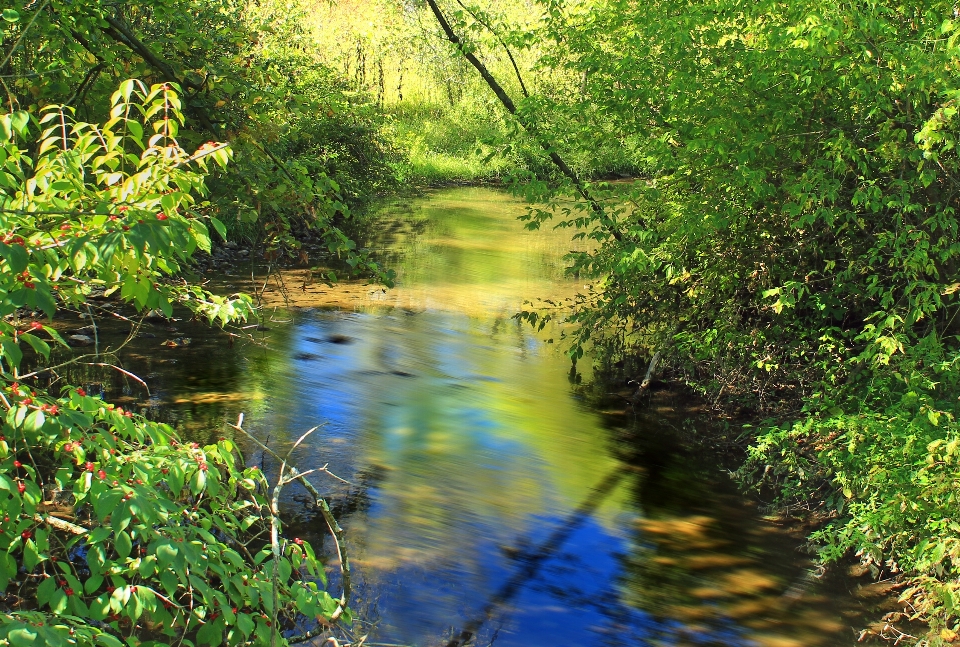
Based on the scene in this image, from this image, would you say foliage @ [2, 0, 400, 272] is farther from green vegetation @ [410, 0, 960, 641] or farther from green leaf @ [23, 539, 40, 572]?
green vegetation @ [410, 0, 960, 641]

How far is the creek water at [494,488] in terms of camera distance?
241 inches

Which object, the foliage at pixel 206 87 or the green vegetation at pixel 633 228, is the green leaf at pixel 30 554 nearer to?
the green vegetation at pixel 633 228

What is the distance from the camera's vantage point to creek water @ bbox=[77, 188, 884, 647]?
6.12m

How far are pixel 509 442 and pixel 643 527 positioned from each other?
2146mm

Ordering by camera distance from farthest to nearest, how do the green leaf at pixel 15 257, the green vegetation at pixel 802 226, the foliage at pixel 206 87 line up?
1. the green vegetation at pixel 802 226
2. the foliage at pixel 206 87
3. the green leaf at pixel 15 257

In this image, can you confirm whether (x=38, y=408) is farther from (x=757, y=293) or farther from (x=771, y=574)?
(x=757, y=293)

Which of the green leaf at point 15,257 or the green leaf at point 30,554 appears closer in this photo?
the green leaf at point 15,257

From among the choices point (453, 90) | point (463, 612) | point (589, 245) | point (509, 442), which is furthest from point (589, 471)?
point (453, 90)

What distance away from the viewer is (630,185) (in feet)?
31.8

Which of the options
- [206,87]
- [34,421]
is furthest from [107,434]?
[206,87]

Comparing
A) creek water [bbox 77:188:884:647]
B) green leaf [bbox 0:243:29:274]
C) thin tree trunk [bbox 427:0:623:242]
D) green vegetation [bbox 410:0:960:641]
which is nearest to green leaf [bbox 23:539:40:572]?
green leaf [bbox 0:243:29:274]

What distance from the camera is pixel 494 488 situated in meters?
8.22

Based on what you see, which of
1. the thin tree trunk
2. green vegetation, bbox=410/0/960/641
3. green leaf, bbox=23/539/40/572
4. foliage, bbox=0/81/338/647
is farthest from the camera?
the thin tree trunk

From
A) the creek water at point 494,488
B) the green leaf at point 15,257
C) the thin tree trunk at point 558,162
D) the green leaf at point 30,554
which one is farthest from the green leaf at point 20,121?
the thin tree trunk at point 558,162
